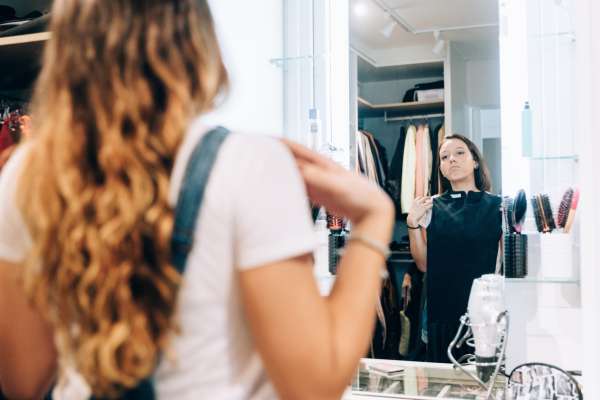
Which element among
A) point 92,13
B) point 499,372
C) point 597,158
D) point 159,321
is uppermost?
point 92,13

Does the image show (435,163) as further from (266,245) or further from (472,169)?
(266,245)

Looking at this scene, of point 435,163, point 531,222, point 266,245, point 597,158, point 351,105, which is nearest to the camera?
point 266,245

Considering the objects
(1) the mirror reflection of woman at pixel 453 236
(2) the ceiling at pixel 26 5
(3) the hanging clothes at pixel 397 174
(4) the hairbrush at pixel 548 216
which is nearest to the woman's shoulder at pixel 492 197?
(1) the mirror reflection of woman at pixel 453 236

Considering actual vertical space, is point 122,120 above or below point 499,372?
above

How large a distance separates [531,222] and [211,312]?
1285 millimetres

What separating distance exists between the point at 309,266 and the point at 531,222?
Answer: 124cm

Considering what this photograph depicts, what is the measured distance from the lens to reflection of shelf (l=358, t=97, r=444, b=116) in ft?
5.93

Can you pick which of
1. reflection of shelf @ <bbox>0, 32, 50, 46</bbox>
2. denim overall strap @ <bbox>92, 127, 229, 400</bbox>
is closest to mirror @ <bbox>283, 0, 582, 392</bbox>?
reflection of shelf @ <bbox>0, 32, 50, 46</bbox>

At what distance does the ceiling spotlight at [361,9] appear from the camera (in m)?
1.94

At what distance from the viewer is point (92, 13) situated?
62 cm

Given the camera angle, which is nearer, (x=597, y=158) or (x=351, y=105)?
(x=597, y=158)

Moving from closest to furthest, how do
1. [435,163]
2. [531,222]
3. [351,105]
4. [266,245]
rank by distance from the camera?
1. [266,245]
2. [531,222]
3. [435,163]
4. [351,105]

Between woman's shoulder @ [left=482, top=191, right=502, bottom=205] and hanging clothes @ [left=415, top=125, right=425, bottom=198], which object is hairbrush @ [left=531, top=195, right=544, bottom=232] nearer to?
woman's shoulder @ [left=482, top=191, right=502, bottom=205]

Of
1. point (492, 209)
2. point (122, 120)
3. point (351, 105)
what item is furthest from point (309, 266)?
point (351, 105)
